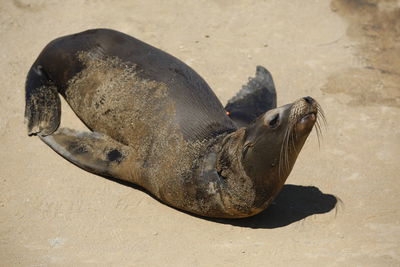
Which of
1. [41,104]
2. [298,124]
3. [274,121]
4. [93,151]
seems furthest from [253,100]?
[41,104]

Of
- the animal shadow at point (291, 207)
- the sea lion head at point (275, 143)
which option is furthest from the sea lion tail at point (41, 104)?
the sea lion head at point (275, 143)

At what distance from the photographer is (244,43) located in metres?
9.92

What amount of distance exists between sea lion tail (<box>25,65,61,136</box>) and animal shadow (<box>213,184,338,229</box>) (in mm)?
2687

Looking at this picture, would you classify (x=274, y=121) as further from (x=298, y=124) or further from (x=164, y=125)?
(x=164, y=125)

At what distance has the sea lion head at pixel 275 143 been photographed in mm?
6199

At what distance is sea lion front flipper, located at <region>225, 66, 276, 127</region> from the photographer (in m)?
8.38

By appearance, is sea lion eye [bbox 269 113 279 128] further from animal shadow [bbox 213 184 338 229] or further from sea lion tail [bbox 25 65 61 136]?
sea lion tail [bbox 25 65 61 136]

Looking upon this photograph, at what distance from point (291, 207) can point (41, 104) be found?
3506 mm

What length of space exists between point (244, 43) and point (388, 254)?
4586 mm

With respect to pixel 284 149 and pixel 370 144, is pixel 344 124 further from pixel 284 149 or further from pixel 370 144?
pixel 284 149

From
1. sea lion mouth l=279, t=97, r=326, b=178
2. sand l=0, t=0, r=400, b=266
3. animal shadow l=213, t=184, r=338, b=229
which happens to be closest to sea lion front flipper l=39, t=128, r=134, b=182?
sand l=0, t=0, r=400, b=266

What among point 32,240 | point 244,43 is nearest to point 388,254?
point 32,240

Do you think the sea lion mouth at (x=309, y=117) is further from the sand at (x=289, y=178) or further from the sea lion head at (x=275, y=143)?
the sand at (x=289, y=178)

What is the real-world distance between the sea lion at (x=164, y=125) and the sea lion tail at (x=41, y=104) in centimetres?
1
